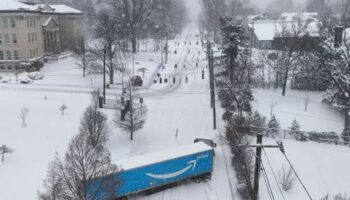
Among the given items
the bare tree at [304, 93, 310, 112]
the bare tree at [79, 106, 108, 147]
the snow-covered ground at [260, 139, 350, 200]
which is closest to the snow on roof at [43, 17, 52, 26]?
the bare tree at [79, 106, 108, 147]

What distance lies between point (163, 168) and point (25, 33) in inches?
1619

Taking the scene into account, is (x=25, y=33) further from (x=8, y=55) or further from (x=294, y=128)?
(x=294, y=128)

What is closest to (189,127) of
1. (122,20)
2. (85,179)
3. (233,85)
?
(233,85)

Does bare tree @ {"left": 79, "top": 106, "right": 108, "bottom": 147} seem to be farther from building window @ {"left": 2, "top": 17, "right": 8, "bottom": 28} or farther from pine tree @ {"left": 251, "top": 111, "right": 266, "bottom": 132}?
building window @ {"left": 2, "top": 17, "right": 8, "bottom": 28}

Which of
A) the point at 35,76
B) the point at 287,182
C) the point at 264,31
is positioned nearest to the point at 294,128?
the point at 287,182

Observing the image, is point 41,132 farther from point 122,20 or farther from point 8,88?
point 122,20

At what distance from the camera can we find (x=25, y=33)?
5453 centimetres

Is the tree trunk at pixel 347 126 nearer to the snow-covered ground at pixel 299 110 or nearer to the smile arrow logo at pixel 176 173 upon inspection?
the snow-covered ground at pixel 299 110

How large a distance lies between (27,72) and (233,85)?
1165 inches

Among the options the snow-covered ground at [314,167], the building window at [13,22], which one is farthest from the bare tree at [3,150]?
the building window at [13,22]

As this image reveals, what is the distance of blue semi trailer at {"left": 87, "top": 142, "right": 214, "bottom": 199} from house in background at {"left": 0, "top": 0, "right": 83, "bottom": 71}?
128ft

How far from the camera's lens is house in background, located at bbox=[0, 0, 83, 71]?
53.7 m

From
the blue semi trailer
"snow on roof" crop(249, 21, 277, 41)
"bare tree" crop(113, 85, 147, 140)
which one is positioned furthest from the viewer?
"snow on roof" crop(249, 21, 277, 41)

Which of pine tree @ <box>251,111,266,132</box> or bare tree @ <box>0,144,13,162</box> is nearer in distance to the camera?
bare tree @ <box>0,144,13,162</box>
